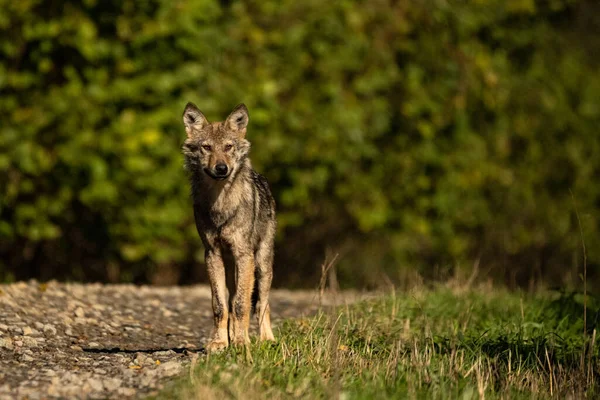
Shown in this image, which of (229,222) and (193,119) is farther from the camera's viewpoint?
(193,119)

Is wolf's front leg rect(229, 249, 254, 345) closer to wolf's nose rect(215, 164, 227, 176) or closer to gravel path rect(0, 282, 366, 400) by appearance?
gravel path rect(0, 282, 366, 400)

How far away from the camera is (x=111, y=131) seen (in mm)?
11812

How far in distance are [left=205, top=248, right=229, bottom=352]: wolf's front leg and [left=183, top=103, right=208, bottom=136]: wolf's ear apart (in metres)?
1.10

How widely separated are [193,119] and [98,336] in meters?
2.12

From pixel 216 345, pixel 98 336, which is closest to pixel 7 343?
pixel 98 336

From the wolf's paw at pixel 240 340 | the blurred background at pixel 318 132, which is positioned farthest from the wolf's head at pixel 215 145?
the blurred background at pixel 318 132

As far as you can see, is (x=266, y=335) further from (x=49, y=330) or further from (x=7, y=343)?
(x=7, y=343)

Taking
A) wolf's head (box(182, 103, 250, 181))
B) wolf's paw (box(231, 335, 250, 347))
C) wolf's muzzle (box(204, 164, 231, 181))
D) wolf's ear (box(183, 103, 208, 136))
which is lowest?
wolf's paw (box(231, 335, 250, 347))

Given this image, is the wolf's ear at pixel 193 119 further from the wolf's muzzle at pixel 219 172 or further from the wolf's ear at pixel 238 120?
the wolf's muzzle at pixel 219 172

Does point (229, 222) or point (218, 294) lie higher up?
point (229, 222)

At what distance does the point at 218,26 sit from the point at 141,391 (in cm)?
813

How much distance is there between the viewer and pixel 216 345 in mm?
7004

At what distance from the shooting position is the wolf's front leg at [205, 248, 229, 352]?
23.4 feet

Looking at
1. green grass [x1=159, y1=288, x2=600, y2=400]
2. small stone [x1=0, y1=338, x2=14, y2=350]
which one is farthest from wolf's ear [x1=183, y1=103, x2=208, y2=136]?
small stone [x1=0, y1=338, x2=14, y2=350]
